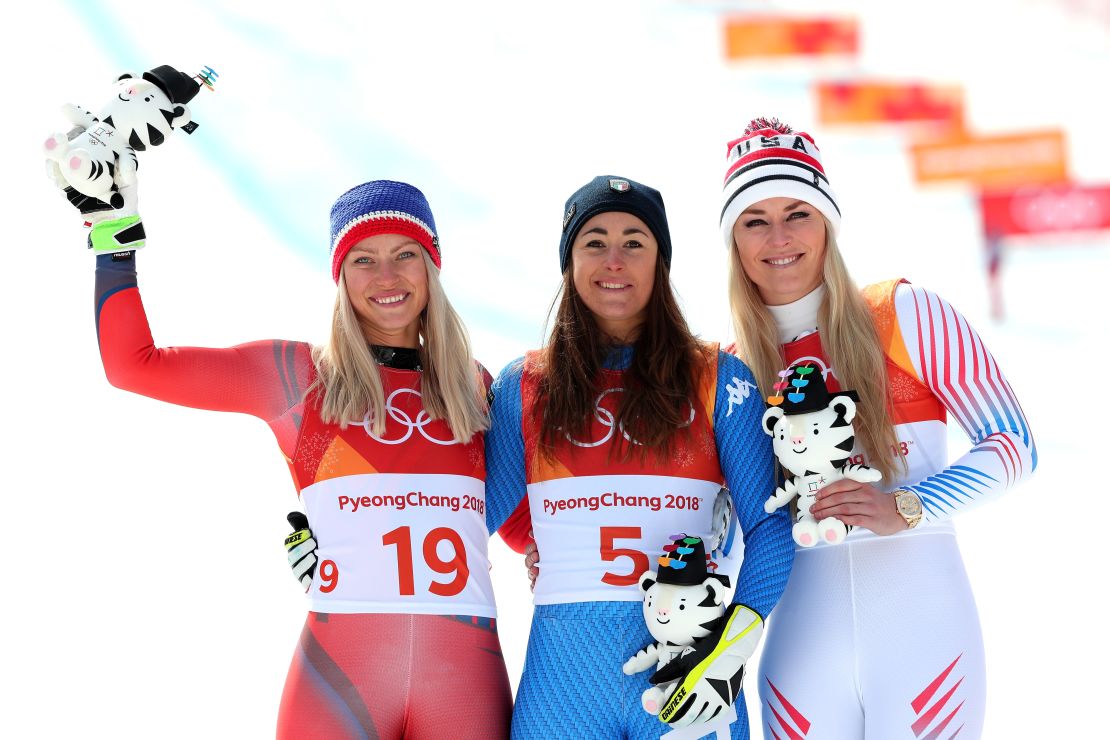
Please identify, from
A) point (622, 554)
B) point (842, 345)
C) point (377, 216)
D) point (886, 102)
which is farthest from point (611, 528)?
point (886, 102)

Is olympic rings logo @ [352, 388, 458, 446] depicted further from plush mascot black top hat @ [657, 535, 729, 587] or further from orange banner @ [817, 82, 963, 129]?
orange banner @ [817, 82, 963, 129]

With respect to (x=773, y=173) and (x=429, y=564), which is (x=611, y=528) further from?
(x=773, y=173)

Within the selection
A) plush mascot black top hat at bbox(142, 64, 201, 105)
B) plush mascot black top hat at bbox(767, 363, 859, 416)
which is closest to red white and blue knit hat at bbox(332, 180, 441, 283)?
plush mascot black top hat at bbox(142, 64, 201, 105)

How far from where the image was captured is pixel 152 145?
2.87 metres

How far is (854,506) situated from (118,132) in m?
2.11

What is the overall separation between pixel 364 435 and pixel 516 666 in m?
3.64

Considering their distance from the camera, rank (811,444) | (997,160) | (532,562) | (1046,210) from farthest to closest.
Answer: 1. (1046,210)
2. (997,160)
3. (532,562)
4. (811,444)

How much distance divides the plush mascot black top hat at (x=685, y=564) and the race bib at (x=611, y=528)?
162 millimetres

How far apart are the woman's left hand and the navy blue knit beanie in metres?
0.89

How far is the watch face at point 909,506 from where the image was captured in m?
2.70

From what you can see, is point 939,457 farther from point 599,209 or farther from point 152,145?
point 152,145

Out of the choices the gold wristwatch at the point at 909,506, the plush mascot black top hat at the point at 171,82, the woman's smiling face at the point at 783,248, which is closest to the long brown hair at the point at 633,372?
the woman's smiling face at the point at 783,248

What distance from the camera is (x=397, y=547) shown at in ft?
9.14

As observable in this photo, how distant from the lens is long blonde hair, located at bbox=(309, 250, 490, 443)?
2938 mm
